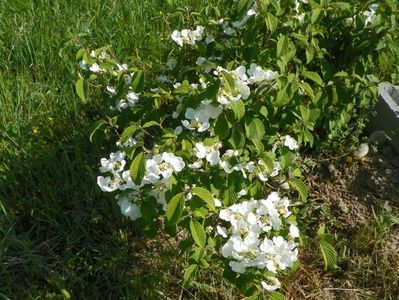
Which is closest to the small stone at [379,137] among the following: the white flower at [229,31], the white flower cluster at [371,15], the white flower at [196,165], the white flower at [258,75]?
the white flower cluster at [371,15]

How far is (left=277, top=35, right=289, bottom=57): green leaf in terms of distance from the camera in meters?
1.80

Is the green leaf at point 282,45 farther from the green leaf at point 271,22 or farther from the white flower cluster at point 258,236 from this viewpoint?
the white flower cluster at point 258,236

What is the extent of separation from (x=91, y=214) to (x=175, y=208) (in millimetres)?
936

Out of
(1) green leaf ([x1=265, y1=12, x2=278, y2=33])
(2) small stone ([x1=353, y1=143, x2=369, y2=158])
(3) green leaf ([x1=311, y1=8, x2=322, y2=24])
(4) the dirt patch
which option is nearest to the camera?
(1) green leaf ([x1=265, y1=12, x2=278, y2=33])

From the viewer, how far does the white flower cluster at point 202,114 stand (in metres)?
1.58

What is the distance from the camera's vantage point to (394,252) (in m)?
2.21

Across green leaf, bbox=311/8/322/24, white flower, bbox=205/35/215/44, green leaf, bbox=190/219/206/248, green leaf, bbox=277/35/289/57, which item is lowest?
green leaf, bbox=190/219/206/248

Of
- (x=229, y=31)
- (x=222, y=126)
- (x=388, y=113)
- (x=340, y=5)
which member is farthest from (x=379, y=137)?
(x=222, y=126)

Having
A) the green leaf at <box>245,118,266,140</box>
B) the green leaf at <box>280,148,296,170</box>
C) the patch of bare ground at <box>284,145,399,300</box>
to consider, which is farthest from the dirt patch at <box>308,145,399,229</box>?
the green leaf at <box>245,118,266,140</box>

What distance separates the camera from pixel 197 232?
1.54 metres

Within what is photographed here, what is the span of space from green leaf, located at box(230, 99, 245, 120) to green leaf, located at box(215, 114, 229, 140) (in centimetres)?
6

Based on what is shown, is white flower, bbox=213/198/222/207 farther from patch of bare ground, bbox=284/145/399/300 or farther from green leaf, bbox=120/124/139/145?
patch of bare ground, bbox=284/145/399/300

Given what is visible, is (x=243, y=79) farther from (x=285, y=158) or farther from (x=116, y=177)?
(x=116, y=177)

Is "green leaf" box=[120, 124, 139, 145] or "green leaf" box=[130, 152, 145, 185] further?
"green leaf" box=[120, 124, 139, 145]
